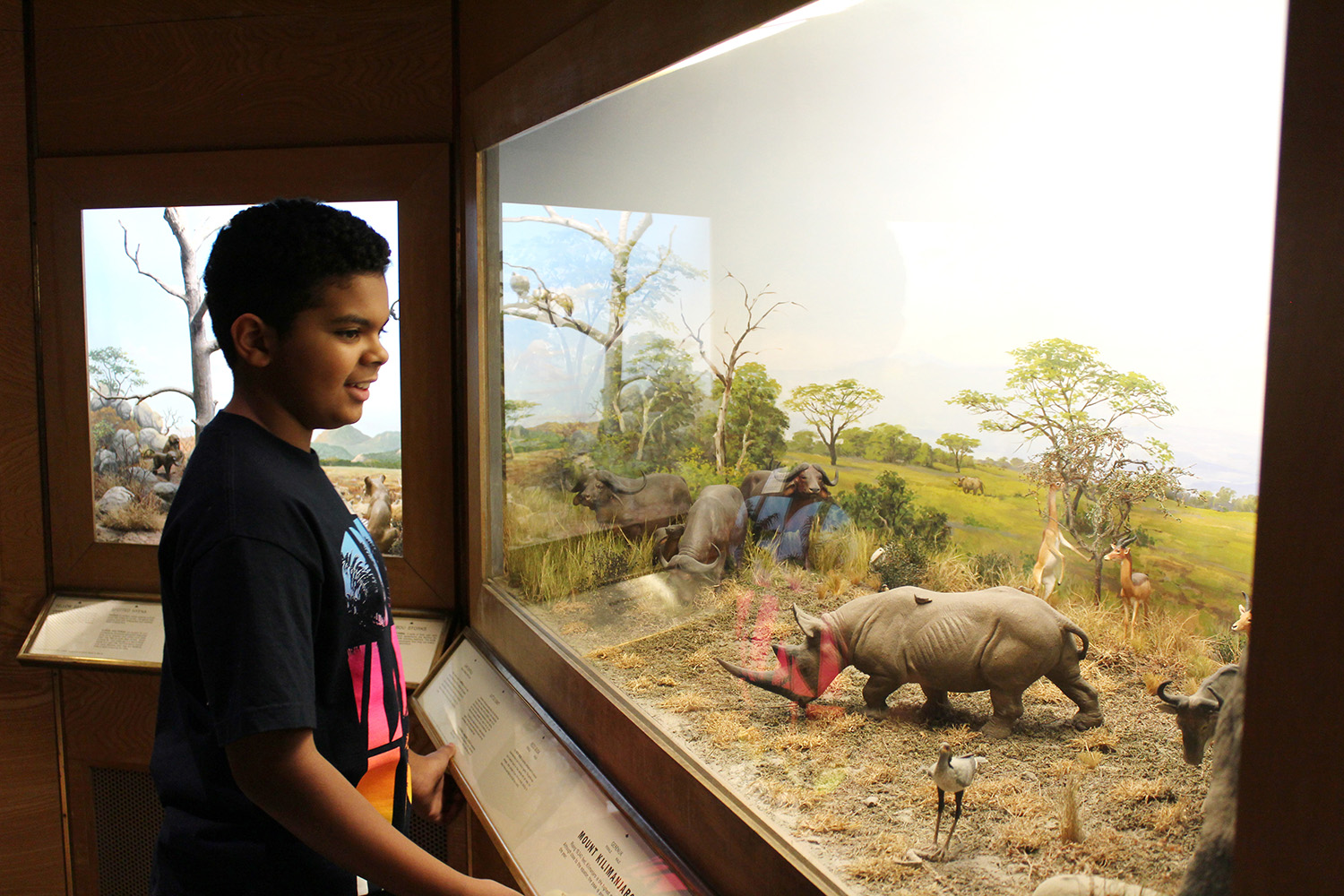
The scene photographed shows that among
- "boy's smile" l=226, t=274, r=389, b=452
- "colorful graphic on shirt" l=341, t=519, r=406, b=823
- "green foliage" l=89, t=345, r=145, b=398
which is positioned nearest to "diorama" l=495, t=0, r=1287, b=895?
"colorful graphic on shirt" l=341, t=519, r=406, b=823

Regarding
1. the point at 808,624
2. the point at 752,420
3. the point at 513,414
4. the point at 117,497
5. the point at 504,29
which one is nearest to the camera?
the point at 808,624

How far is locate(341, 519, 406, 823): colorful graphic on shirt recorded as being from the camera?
1013mm

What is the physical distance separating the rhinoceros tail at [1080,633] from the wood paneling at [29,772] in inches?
116

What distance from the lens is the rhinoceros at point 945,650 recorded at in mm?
746

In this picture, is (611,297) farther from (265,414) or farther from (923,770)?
(923,770)

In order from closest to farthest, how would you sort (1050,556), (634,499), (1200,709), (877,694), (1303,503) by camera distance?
1. (1303,503)
2. (1200,709)
3. (1050,556)
4. (877,694)
5. (634,499)

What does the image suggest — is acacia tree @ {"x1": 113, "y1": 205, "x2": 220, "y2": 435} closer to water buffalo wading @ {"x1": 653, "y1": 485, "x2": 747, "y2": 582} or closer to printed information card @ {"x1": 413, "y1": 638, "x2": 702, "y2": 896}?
printed information card @ {"x1": 413, "y1": 638, "x2": 702, "y2": 896}

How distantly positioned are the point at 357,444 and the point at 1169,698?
2.11 metres

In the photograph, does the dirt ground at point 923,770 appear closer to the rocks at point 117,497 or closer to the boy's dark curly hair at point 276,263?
the boy's dark curly hair at point 276,263

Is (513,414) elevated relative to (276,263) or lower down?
lower down

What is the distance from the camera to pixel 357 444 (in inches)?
91.4

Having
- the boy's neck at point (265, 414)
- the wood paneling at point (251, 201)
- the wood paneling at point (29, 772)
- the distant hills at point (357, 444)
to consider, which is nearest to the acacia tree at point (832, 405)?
the boy's neck at point (265, 414)

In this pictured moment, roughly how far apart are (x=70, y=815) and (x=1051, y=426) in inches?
123

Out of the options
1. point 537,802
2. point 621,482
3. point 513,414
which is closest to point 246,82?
point 513,414
